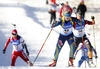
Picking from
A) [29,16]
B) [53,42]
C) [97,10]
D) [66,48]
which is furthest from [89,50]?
[97,10]

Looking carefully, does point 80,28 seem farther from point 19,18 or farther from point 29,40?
point 19,18

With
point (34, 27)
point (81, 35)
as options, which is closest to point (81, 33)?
point (81, 35)

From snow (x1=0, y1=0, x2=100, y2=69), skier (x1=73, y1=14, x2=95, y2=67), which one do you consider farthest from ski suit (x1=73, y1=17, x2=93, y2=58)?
snow (x1=0, y1=0, x2=100, y2=69)

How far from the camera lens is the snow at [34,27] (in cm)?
1067

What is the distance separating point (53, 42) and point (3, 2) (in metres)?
7.89

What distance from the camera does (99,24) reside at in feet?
50.0

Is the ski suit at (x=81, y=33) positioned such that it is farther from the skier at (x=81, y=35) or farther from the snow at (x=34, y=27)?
the snow at (x=34, y=27)

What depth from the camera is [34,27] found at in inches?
558

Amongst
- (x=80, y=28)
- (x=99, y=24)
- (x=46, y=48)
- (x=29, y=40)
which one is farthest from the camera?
(x=99, y=24)

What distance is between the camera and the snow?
10.7m

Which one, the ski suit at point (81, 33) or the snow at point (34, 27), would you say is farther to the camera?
the snow at point (34, 27)

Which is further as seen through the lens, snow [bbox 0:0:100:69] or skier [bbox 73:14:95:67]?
snow [bbox 0:0:100:69]

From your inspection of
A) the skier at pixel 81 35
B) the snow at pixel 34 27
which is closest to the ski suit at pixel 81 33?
the skier at pixel 81 35

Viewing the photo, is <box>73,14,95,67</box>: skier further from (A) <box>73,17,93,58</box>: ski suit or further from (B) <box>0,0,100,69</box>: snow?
(B) <box>0,0,100,69</box>: snow
